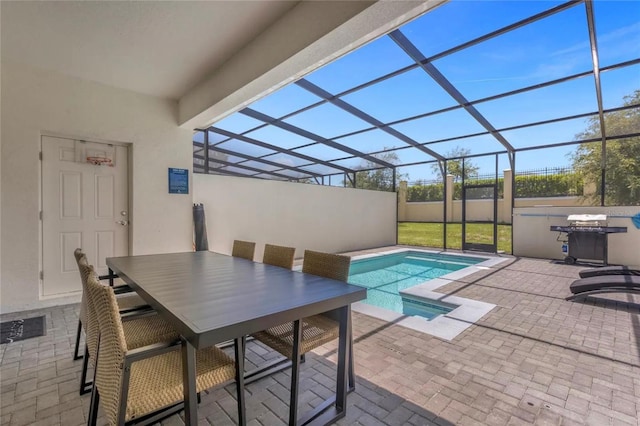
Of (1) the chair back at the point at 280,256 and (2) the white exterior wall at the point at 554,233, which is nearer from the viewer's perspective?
(1) the chair back at the point at 280,256

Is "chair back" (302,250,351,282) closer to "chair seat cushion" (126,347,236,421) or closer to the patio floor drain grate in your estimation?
"chair seat cushion" (126,347,236,421)

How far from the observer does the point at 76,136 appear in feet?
13.2

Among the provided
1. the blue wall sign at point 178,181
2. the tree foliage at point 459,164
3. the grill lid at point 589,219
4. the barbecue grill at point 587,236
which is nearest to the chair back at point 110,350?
the blue wall sign at point 178,181

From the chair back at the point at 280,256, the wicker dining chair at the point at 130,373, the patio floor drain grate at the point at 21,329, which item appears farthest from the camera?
the patio floor drain grate at the point at 21,329

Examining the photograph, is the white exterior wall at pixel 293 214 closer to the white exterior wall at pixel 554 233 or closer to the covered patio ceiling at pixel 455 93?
the covered patio ceiling at pixel 455 93

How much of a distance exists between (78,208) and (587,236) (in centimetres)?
1014

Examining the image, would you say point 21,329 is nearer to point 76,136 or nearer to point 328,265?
point 76,136

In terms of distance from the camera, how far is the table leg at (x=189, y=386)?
126 cm

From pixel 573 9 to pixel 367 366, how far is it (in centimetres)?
484

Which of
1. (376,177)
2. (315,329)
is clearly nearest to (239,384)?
(315,329)

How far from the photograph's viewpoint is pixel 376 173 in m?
10.6

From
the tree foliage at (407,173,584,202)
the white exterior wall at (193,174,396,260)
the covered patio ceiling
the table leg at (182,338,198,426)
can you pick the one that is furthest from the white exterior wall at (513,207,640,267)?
the table leg at (182,338,198,426)

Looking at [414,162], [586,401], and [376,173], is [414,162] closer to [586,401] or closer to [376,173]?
[376,173]

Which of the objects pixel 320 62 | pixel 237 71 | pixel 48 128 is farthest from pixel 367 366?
pixel 48 128
